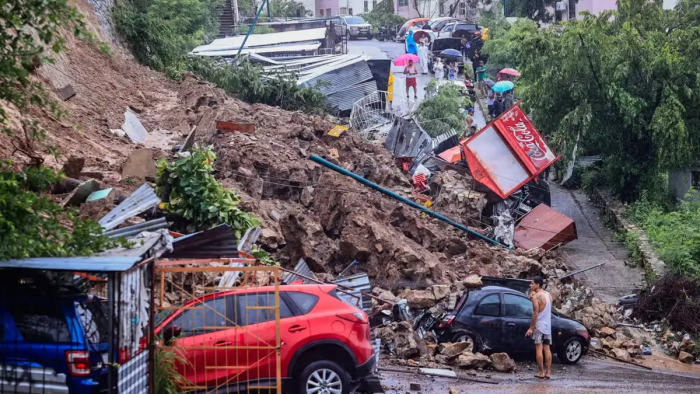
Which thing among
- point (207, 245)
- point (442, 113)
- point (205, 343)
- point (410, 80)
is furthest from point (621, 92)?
point (205, 343)

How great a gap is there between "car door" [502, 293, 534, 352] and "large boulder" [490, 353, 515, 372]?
27.7 inches

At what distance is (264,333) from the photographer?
8.74 meters

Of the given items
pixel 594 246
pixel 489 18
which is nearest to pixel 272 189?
pixel 594 246

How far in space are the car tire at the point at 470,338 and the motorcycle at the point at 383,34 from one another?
50.7 metres

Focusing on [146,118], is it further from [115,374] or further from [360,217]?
[115,374]

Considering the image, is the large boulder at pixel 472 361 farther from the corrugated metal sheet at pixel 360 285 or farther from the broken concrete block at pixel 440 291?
the broken concrete block at pixel 440 291

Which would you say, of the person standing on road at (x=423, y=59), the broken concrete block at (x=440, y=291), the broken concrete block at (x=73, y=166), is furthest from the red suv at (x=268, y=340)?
the person standing on road at (x=423, y=59)

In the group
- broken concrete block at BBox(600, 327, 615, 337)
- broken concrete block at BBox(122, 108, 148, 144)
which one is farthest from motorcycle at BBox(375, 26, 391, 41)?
broken concrete block at BBox(600, 327, 615, 337)

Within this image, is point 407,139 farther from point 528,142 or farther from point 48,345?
point 48,345

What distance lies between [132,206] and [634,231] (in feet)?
47.5

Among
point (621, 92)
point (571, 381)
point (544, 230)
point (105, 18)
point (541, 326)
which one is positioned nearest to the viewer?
point (571, 381)

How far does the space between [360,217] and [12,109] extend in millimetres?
6509

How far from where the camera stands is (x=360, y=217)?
1555 centimetres

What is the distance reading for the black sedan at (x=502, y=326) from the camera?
13.1m
